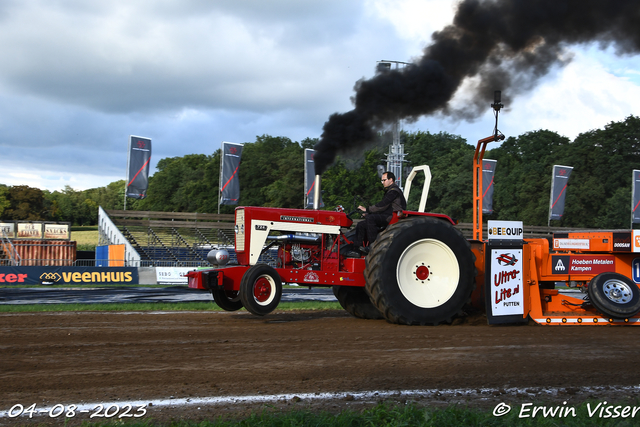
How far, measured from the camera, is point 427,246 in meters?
7.25

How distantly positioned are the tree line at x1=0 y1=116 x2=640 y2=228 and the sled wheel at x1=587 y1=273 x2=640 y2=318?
2228 centimetres

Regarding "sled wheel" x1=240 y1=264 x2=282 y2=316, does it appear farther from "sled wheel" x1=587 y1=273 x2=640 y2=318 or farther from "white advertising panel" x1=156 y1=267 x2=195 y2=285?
"white advertising panel" x1=156 y1=267 x2=195 y2=285

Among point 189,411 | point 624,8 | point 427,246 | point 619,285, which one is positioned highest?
point 624,8

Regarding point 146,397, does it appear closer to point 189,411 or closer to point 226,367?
point 189,411

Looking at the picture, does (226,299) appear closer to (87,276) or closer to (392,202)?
(392,202)

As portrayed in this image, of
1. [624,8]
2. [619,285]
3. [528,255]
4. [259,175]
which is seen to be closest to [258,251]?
[528,255]

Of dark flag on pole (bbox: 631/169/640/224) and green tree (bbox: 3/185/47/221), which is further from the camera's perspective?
green tree (bbox: 3/185/47/221)

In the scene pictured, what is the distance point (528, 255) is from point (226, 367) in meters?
4.78

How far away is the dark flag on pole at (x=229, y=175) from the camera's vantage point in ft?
97.0

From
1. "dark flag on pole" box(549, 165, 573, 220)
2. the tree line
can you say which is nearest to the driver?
the tree line

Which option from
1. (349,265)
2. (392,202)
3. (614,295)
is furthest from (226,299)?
(614,295)

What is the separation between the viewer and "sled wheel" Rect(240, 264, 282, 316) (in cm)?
679

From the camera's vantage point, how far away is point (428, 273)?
722cm

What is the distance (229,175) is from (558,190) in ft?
64.5
